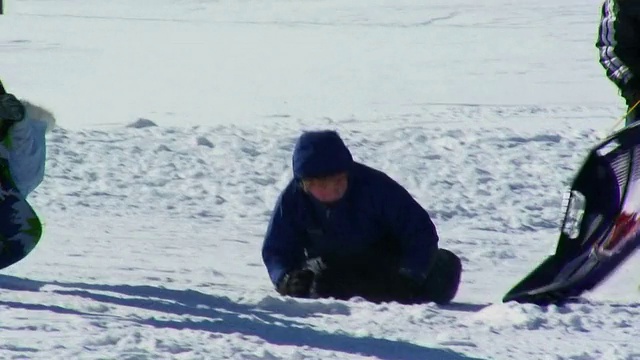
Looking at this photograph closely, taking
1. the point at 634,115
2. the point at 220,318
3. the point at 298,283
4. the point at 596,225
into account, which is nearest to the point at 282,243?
the point at 298,283

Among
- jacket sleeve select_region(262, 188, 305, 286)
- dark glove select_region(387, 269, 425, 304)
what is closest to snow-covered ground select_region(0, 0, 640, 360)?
jacket sleeve select_region(262, 188, 305, 286)

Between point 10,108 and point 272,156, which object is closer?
point 10,108

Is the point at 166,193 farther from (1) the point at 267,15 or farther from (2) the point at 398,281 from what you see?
(1) the point at 267,15

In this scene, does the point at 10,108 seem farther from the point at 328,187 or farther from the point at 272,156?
the point at 272,156

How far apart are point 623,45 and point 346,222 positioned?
1387 mm

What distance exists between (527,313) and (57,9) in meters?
19.0

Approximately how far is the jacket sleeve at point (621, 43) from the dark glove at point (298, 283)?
155cm

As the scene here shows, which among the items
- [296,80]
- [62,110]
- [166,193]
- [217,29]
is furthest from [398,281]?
[217,29]

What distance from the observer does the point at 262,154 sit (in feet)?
32.2

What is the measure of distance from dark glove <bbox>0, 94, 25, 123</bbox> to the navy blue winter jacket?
1.08m

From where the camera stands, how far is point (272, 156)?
9.75 m

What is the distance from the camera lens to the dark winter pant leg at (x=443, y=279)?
207 inches

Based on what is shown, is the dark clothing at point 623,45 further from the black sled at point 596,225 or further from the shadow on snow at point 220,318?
the shadow on snow at point 220,318

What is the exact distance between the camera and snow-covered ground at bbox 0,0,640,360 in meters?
4.15
